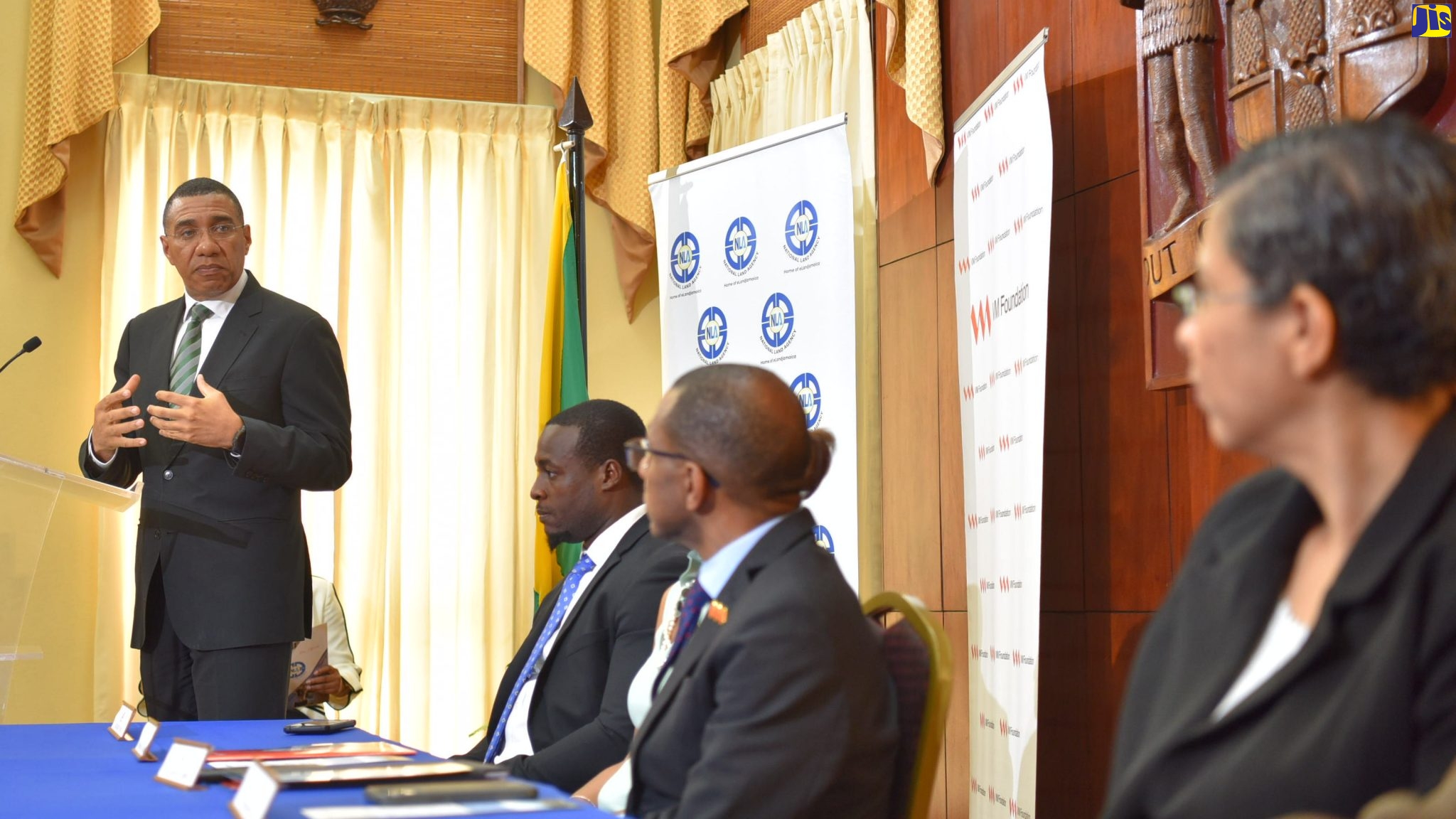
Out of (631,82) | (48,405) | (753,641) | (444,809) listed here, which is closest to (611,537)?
(753,641)

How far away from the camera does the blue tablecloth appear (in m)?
1.48

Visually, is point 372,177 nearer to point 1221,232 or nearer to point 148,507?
point 148,507

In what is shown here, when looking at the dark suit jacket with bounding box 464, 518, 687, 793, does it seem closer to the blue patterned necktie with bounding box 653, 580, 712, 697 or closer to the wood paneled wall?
the blue patterned necktie with bounding box 653, 580, 712, 697

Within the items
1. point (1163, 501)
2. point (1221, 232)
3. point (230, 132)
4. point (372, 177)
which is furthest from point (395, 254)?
point (1221, 232)

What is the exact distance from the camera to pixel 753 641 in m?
1.68

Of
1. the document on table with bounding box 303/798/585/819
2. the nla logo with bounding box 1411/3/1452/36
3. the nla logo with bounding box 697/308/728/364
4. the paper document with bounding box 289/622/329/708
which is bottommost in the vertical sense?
the paper document with bounding box 289/622/329/708

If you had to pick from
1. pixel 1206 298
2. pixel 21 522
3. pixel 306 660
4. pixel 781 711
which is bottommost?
pixel 306 660

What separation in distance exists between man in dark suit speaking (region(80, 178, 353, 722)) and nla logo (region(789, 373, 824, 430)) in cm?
164

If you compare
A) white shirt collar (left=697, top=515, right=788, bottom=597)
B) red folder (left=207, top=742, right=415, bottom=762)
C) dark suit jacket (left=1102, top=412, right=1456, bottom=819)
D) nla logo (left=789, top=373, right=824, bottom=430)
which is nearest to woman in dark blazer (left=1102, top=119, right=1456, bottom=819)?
dark suit jacket (left=1102, top=412, right=1456, bottom=819)

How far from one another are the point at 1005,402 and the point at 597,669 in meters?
1.43

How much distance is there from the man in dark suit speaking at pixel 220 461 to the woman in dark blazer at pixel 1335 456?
234cm

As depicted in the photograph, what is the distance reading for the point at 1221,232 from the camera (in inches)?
44.7

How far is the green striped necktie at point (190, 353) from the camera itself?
3299 millimetres

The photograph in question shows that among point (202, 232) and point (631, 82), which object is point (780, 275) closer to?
point (631, 82)
